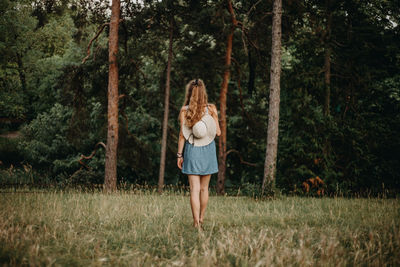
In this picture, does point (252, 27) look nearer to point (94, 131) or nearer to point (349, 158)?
point (349, 158)

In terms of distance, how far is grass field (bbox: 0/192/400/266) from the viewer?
3.30 meters

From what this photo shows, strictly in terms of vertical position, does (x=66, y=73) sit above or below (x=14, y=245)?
above

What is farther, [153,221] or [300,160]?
[300,160]

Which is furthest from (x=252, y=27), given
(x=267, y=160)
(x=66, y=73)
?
(x=66, y=73)

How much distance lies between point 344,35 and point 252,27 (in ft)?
16.4

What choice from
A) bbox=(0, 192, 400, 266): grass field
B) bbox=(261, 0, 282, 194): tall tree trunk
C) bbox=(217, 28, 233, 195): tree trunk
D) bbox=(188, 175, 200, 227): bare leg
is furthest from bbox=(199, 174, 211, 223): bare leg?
bbox=(217, 28, 233, 195): tree trunk

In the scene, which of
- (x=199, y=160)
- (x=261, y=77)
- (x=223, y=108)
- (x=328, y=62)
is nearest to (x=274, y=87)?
(x=199, y=160)

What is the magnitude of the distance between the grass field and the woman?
0.48 metres

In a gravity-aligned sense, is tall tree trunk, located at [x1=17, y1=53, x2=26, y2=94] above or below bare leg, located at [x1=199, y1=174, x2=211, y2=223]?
above

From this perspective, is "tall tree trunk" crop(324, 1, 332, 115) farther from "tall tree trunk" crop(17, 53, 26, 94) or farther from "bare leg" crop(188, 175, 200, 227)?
"tall tree trunk" crop(17, 53, 26, 94)

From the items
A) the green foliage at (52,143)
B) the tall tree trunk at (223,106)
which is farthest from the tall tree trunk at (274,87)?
the green foliage at (52,143)

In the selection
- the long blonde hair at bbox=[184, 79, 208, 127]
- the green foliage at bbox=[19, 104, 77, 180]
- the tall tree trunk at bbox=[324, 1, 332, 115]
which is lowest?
the green foliage at bbox=[19, 104, 77, 180]

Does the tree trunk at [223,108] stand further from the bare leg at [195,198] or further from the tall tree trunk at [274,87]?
the bare leg at [195,198]

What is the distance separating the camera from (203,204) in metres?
5.36
